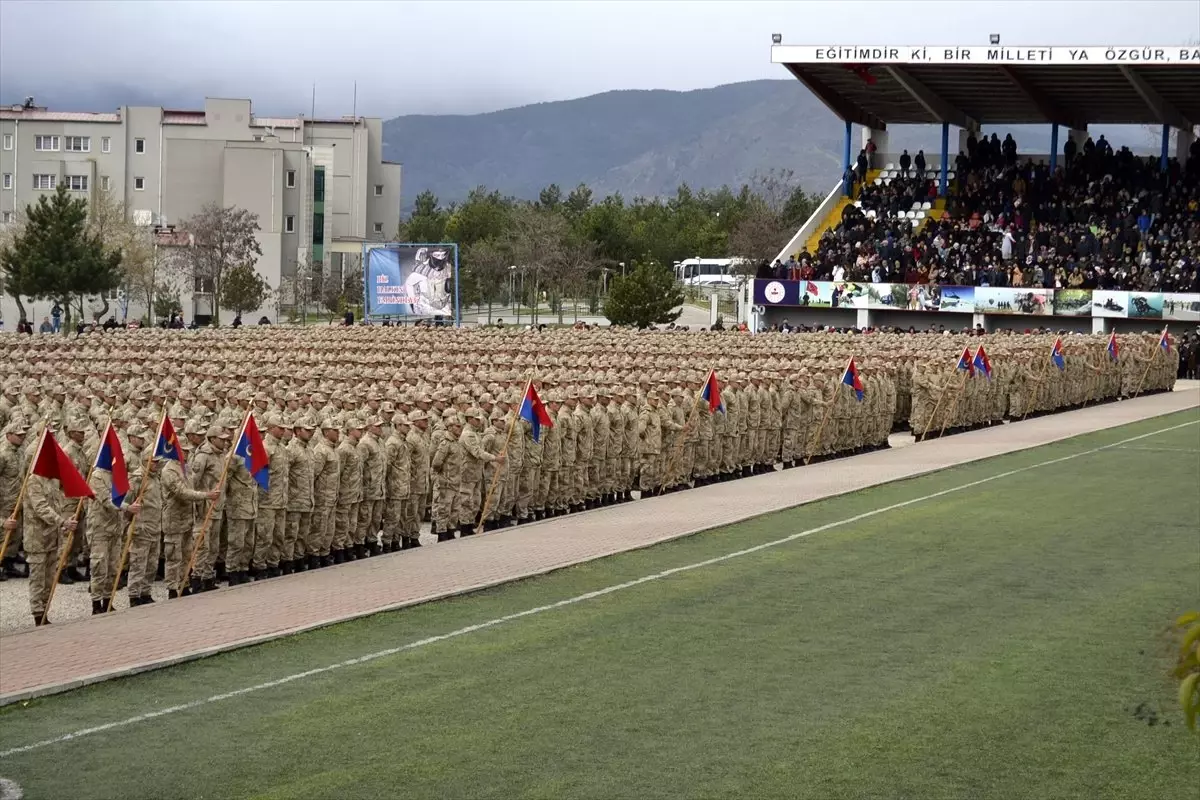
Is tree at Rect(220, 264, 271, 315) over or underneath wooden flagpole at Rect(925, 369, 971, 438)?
over

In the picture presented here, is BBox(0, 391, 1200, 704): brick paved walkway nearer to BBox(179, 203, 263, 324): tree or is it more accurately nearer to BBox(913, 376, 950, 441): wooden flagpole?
BBox(913, 376, 950, 441): wooden flagpole

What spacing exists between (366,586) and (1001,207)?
44.9m

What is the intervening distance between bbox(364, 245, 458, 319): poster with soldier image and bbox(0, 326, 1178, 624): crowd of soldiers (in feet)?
38.7

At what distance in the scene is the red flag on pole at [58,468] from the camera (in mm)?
12891

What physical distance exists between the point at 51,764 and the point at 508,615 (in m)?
4.72

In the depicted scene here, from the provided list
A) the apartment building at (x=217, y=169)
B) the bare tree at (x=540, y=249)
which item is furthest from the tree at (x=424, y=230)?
the bare tree at (x=540, y=249)

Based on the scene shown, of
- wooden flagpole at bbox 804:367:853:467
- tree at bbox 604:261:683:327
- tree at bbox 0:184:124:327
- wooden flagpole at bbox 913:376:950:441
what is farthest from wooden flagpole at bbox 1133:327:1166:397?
tree at bbox 0:184:124:327

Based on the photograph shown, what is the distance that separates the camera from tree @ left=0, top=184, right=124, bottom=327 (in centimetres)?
5066

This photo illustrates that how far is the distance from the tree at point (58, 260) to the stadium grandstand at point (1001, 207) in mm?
21112

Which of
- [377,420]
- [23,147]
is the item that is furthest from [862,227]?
[23,147]

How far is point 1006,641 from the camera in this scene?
41.4ft

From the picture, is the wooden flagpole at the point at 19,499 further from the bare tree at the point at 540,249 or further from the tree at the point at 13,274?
the bare tree at the point at 540,249

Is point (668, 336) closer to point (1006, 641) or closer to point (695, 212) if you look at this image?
point (1006, 641)

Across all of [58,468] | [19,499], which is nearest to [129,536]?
[58,468]
